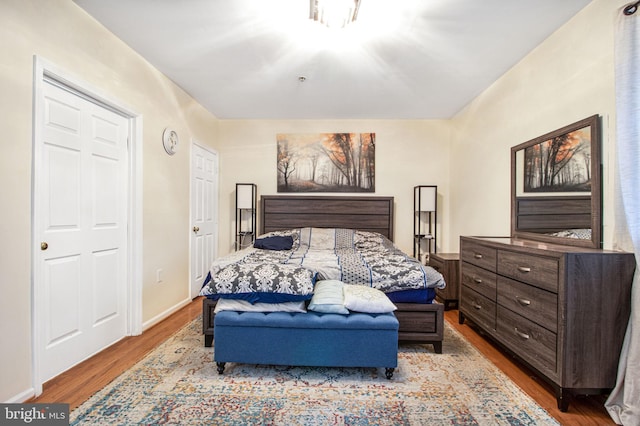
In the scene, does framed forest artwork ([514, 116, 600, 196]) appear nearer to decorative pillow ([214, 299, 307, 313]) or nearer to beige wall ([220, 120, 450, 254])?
beige wall ([220, 120, 450, 254])

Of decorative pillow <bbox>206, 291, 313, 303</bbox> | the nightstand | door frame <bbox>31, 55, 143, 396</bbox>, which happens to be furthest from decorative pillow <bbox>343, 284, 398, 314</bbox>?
door frame <bbox>31, 55, 143, 396</bbox>

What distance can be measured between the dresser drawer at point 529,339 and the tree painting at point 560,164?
101 cm

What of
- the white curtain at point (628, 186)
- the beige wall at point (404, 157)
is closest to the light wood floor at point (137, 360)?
the white curtain at point (628, 186)

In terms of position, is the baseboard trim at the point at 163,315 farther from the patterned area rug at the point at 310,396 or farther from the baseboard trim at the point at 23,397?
the baseboard trim at the point at 23,397

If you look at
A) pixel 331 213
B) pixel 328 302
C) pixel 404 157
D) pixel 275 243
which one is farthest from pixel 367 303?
Result: pixel 404 157

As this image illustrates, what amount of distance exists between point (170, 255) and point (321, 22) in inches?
109

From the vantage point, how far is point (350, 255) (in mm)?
3312

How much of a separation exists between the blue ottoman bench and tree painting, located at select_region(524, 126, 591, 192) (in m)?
1.65

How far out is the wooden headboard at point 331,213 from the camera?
4434 mm

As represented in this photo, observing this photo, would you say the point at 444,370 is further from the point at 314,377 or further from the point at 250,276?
the point at 250,276

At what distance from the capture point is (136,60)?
8.93 feet

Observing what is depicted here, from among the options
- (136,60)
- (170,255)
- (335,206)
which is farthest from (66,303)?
(335,206)

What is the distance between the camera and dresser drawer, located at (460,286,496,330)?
7.98 ft

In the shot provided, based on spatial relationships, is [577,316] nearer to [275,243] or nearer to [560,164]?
[560,164]
